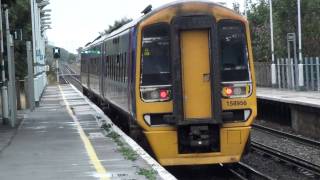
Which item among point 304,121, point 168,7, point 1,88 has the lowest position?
point 304,121

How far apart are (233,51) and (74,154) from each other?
11.2 feet

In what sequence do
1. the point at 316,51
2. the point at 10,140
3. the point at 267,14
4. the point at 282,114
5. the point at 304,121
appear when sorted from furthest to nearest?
1. the point at 267,14
2. the point at 316,51
3. the point at 282,114
4. the point at 304,121
5. the point at 10,140

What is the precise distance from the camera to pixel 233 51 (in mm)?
12625

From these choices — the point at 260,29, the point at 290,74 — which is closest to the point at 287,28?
the point at 260,29

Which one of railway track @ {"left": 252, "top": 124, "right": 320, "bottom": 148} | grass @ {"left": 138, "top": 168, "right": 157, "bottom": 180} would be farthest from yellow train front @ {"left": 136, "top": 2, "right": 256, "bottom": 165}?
railway track @ {"left": 252, "top": 124, "right": 320, "bottom": 148}

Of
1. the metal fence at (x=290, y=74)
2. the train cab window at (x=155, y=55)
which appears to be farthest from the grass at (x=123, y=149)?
the metal fence at (x=290, y=74)

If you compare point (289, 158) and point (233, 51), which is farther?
point (289, 158)

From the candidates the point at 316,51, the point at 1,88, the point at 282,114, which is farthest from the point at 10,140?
the point at 316,51

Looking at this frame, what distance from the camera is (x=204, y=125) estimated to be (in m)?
12.2

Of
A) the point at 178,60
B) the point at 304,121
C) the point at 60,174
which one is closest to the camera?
the point at 60,174

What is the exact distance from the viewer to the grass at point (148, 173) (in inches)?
389

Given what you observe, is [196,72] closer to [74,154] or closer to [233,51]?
[233,51]

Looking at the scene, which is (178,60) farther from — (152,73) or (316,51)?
(316,51)

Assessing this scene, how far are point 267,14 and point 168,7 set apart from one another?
33290 millimetres
